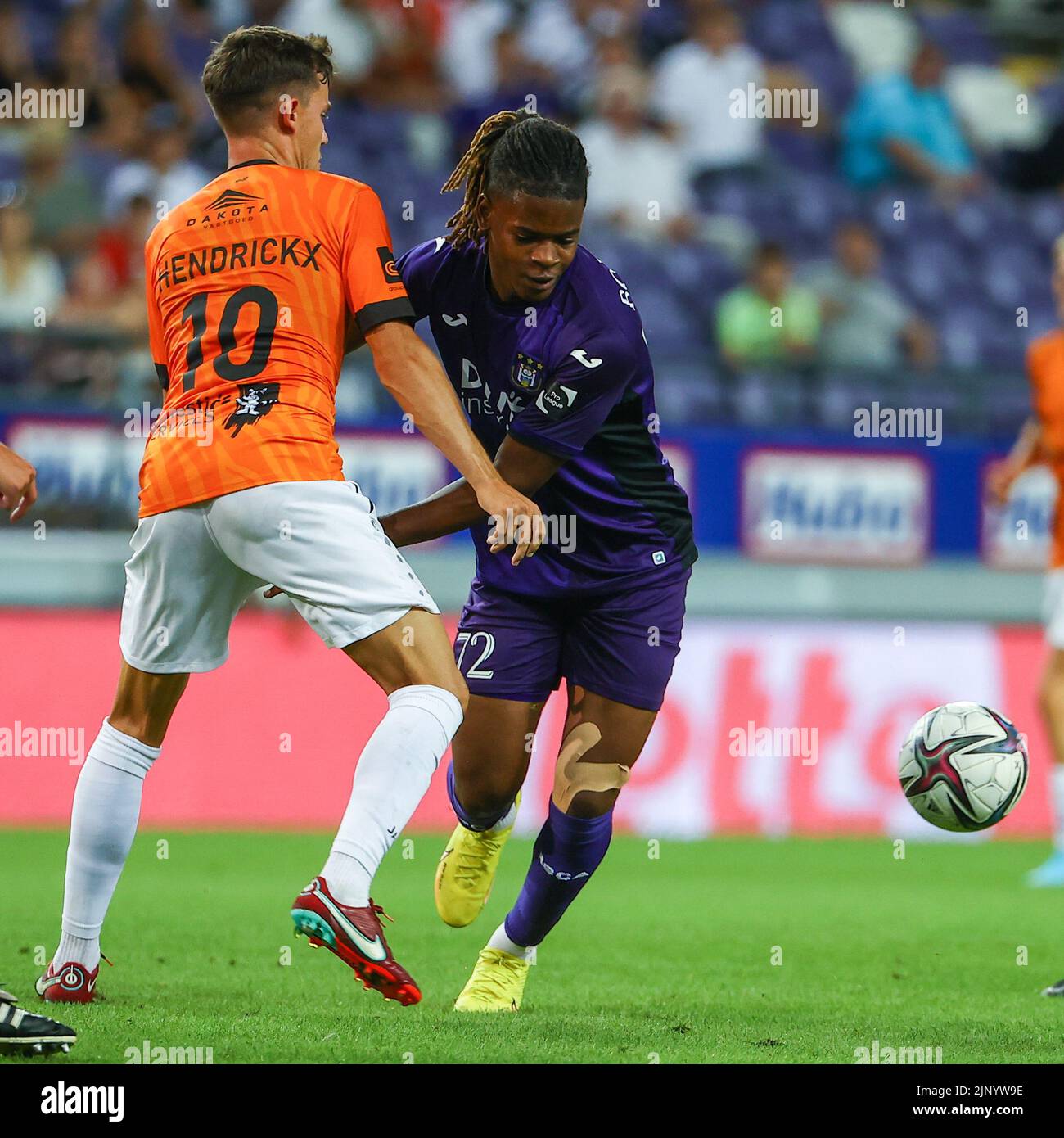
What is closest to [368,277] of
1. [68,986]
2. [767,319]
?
[68,986]

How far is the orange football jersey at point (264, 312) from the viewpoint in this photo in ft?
13.8

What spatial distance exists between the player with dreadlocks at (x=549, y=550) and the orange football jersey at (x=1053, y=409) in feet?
12.1

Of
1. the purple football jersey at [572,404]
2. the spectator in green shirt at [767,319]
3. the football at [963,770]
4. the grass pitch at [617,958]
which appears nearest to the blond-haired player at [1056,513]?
the grass pitch at [617,958]

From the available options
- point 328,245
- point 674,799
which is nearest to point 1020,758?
point 328,245

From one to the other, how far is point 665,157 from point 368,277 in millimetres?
10106

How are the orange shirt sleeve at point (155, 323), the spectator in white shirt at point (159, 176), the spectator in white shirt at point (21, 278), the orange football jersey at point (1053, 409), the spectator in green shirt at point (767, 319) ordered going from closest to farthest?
the orange shirt sleeve at point (155, 323)
the orange football jersey at point (1053, 409)
the spectator in white shirt at point (21, 278)
the spectator in white shirt at point (159, 176)
the spectator in green shirt at point (767, 319)

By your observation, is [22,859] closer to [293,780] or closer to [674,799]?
[293,780]

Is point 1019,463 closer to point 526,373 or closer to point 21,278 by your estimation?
point 526,373

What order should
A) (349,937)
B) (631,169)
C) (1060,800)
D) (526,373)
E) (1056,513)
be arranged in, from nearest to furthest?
1. (349,937)
2. (526,373)
3. (1060,800)
4. (1056,513)
5. (631,169)

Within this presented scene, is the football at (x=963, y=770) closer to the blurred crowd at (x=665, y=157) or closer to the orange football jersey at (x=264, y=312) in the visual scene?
the orange football jersey at (x=264, y=312)

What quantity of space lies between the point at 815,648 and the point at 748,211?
5117mm

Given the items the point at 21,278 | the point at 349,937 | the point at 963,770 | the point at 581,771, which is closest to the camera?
the point at 349,937

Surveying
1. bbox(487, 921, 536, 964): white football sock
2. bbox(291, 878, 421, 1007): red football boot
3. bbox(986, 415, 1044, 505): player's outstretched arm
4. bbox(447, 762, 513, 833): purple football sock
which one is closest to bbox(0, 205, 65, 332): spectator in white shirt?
bbox(986, 415, 1044, 505): player's outstretched arm

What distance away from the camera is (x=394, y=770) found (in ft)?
13.2
